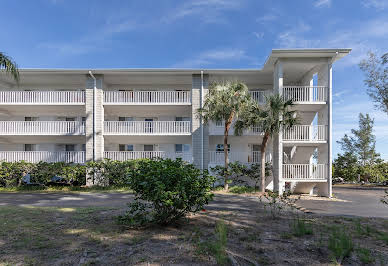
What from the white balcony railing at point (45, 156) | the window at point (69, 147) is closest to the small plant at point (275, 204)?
the white balcony railing at point (45, 156)

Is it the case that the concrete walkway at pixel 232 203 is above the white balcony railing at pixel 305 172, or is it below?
below

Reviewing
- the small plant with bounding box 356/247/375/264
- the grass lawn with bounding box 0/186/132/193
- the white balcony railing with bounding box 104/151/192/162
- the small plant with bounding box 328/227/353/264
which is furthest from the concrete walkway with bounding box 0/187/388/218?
the white balcony railing with bounding box 104/151/192/162

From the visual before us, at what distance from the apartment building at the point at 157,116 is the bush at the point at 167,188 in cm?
1017

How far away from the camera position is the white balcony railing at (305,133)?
1382 cm

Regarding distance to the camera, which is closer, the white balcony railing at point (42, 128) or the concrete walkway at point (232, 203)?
the concrete walkway at point (232, 203)

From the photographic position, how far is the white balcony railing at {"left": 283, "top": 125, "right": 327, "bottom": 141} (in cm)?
1382

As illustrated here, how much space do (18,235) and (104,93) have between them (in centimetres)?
1404

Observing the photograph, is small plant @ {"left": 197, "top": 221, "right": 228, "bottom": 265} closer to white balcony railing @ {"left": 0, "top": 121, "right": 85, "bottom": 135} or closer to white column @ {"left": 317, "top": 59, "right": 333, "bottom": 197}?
white column @ {"left": 317, "top": 59, "right": 333, "bottom": 197}

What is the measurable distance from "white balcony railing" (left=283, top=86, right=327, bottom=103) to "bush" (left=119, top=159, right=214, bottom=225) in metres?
11.2

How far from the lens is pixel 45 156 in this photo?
16.6 meters

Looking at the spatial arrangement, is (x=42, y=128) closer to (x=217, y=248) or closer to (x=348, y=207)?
(x=217, y=248)

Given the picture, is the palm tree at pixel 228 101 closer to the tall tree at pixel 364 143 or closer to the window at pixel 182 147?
the window at pixel 182 147

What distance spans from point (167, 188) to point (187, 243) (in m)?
1.24

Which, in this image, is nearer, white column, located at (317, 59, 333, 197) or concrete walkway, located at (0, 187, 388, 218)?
concrete walkway, located at (0, 187, 388, 218)
